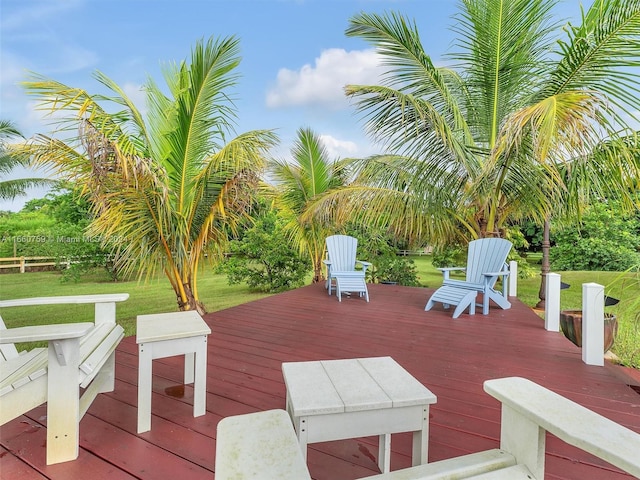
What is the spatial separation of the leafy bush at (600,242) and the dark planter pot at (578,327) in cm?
741

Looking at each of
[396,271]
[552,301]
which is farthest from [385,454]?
[396,271]

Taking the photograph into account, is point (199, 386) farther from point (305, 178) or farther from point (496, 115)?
point (305, 178)

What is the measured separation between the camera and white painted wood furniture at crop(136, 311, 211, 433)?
5.92ft

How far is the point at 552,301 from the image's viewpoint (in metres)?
3.68

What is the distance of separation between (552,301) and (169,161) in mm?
4757

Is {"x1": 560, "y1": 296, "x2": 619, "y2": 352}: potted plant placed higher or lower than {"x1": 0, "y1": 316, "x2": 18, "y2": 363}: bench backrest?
lower

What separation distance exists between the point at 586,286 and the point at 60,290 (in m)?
12.5

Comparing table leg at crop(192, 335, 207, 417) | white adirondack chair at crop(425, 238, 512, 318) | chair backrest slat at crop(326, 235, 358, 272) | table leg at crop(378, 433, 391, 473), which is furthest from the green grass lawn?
table leg at crop(378, 433, 391, 473)

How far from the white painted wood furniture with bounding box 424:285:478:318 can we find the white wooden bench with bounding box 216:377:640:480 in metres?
3.43

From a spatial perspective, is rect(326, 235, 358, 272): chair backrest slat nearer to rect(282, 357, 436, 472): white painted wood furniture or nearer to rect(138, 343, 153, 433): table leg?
rect(138, 343, 153, 433): table leg

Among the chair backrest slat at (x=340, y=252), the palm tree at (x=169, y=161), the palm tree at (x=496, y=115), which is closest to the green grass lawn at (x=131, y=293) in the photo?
the palm tree at (x=169, y=161)

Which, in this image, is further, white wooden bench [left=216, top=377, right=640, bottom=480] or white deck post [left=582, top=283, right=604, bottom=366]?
white deck post [left=582, top=283, right=604, bottom=366]

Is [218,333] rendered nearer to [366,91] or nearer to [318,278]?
[366,91]

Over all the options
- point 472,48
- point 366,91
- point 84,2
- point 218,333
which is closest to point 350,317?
point 218,333
